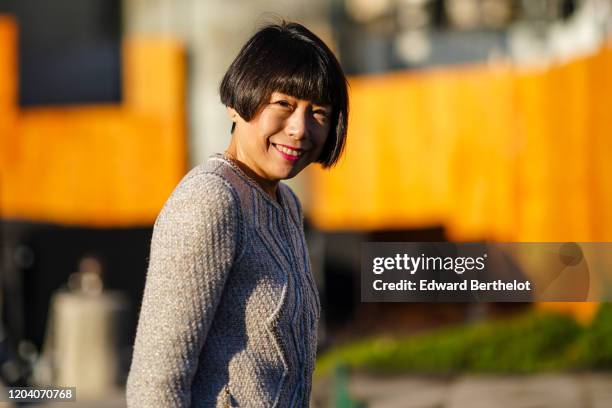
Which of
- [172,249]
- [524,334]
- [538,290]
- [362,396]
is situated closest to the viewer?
[172,249]

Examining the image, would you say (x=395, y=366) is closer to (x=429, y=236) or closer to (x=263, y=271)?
(x=429, y=236)

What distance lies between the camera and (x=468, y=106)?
1002 centimetres

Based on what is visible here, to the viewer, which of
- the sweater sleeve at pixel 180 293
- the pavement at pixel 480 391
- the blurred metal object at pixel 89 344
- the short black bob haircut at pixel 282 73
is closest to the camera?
the sweater sleeve at pixel 180 293

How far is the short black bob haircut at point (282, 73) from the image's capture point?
2.01 metres

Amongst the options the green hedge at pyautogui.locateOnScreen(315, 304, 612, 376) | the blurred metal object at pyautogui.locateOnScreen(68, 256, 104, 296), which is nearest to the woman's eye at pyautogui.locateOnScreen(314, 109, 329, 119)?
the green hedge at pyautogui.locateOnScreen(315, 304, 612, 376)

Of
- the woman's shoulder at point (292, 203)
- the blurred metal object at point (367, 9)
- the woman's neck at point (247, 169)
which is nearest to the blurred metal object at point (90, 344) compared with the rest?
the blurred metal object at point (367, 9)

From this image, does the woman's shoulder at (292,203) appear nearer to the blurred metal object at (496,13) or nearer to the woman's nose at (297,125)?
the woman's nose at (297,125)

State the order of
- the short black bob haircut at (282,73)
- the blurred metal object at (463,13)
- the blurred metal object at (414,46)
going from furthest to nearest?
the blurred metal object at (463,13) < the blurred metal object at (414,46) < the short black bob haircut at (282,73)

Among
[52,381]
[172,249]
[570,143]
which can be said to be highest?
[570,143]

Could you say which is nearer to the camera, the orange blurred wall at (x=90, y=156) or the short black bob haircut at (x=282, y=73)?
the short black bob haircut at (x=282, y=73)

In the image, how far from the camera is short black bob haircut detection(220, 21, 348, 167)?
201cm

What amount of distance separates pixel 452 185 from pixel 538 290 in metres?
3.41

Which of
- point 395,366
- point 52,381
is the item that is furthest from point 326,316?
point 52,381

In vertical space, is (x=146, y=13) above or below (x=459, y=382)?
above
